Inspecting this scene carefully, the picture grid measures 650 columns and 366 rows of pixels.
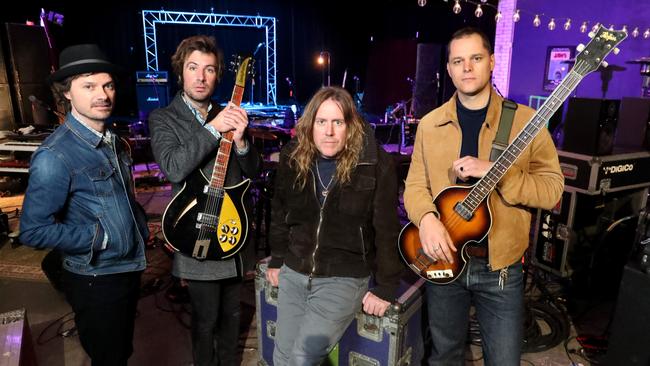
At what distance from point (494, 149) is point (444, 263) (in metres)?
0.56

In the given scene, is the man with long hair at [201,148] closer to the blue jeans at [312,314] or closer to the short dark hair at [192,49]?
the short dark hair at [192,49]

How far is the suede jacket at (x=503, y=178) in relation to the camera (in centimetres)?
181

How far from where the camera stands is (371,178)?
81.0 inches

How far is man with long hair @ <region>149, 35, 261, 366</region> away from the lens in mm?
2059

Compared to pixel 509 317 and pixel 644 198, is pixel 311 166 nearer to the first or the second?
pixel 509 317

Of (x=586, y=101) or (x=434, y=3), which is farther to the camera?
(x=434, y=3)

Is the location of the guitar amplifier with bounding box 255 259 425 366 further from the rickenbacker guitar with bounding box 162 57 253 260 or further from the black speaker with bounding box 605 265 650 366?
the black speaker with bounding box 605 265 650 366

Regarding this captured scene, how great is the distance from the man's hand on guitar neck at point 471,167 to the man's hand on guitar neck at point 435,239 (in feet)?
0.84

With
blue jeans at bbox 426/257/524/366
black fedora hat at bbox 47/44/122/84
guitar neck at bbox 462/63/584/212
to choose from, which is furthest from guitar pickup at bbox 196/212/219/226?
guitar neck at bbox 462/63/584/212

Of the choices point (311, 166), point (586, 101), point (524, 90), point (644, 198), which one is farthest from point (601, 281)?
point (524, 90)

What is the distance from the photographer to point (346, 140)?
2094mm

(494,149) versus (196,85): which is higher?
A: (196,85)

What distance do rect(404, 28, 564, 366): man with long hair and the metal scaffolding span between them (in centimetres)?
1271

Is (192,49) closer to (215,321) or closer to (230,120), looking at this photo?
(230,120)
